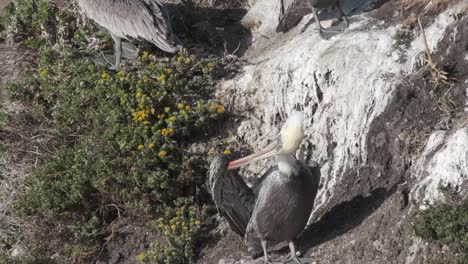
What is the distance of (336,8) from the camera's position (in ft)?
29.4

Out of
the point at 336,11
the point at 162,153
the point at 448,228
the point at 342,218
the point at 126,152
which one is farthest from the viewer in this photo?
the point at 336,11

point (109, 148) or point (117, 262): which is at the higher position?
point (109, 148)

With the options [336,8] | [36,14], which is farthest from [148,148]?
[36,14]

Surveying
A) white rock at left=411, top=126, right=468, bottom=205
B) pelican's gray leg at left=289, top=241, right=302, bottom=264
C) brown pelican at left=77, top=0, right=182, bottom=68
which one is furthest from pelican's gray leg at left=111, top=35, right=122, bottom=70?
white rock at left=411, top=126, right=468, bottom=205

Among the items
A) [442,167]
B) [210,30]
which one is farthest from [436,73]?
[210,30]

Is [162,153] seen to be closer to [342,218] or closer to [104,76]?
[104,76]

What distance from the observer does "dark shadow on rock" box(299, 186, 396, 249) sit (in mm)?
7031

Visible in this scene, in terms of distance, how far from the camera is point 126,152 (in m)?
8.57

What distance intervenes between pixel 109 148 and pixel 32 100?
73.5 inches

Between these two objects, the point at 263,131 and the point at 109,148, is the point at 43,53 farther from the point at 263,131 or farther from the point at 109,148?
the point at 263,131

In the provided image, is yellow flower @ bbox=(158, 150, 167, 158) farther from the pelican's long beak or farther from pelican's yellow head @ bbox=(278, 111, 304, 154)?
pelican's yellow head @ bbox=(278, 111, 304, 154)

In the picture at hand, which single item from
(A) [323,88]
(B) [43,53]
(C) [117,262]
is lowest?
(C) [117,262]

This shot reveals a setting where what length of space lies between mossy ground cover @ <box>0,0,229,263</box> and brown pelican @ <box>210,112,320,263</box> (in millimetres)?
1023

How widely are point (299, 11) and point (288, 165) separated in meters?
2.97
